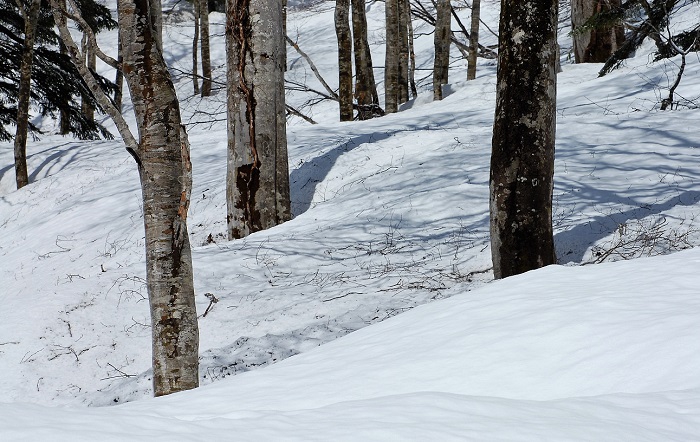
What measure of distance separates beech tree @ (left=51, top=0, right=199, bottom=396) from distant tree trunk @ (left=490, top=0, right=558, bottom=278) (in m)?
2.32

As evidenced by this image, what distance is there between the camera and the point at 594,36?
1425 centimetres

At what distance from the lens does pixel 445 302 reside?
3.58 meters

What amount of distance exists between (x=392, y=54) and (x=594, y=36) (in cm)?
447

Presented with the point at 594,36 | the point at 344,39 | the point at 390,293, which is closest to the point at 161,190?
the point at 390,293

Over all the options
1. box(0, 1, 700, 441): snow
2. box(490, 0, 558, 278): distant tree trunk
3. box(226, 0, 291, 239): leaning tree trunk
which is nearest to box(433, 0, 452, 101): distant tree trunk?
box(0, 1, 700, 441): snow

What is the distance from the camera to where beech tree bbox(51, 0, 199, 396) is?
393cm

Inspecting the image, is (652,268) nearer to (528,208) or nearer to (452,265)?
(528,208)

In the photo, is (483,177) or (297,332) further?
(483,177)

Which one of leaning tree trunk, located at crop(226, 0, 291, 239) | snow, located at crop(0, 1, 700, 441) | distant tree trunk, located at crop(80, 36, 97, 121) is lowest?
snow, located at crop(0, 1, 700, 441)

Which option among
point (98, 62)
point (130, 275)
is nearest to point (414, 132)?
point (130, 275)

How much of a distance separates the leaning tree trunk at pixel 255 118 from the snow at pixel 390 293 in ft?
1.54

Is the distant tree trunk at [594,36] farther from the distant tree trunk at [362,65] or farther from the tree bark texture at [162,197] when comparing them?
the tree bark texture at [162,197]

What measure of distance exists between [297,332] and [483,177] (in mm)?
3182

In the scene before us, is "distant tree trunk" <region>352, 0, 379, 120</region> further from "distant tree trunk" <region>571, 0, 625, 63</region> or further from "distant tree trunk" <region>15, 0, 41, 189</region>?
"distant tree trunk" <region>15, 0, 41, 189</region>
